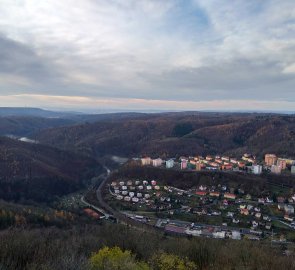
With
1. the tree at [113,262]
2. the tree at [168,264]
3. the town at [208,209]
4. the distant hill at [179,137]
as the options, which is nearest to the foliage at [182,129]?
the distant hill at [179,137]

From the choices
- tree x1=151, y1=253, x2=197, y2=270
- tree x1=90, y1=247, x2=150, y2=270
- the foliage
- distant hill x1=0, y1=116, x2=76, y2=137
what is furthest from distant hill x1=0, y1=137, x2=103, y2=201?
distant hill x1=0, y1=116, x2=76, y2=137

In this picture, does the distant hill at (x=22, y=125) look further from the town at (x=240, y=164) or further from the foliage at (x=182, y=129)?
the town at (x=240, y=164)

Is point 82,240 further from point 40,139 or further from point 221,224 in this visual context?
point 40,139

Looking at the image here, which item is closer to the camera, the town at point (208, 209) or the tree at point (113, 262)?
the tree at point (113, 262)

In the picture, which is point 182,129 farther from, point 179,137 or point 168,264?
point 168,264

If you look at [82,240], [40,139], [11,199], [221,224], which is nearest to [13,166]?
[11,199]
